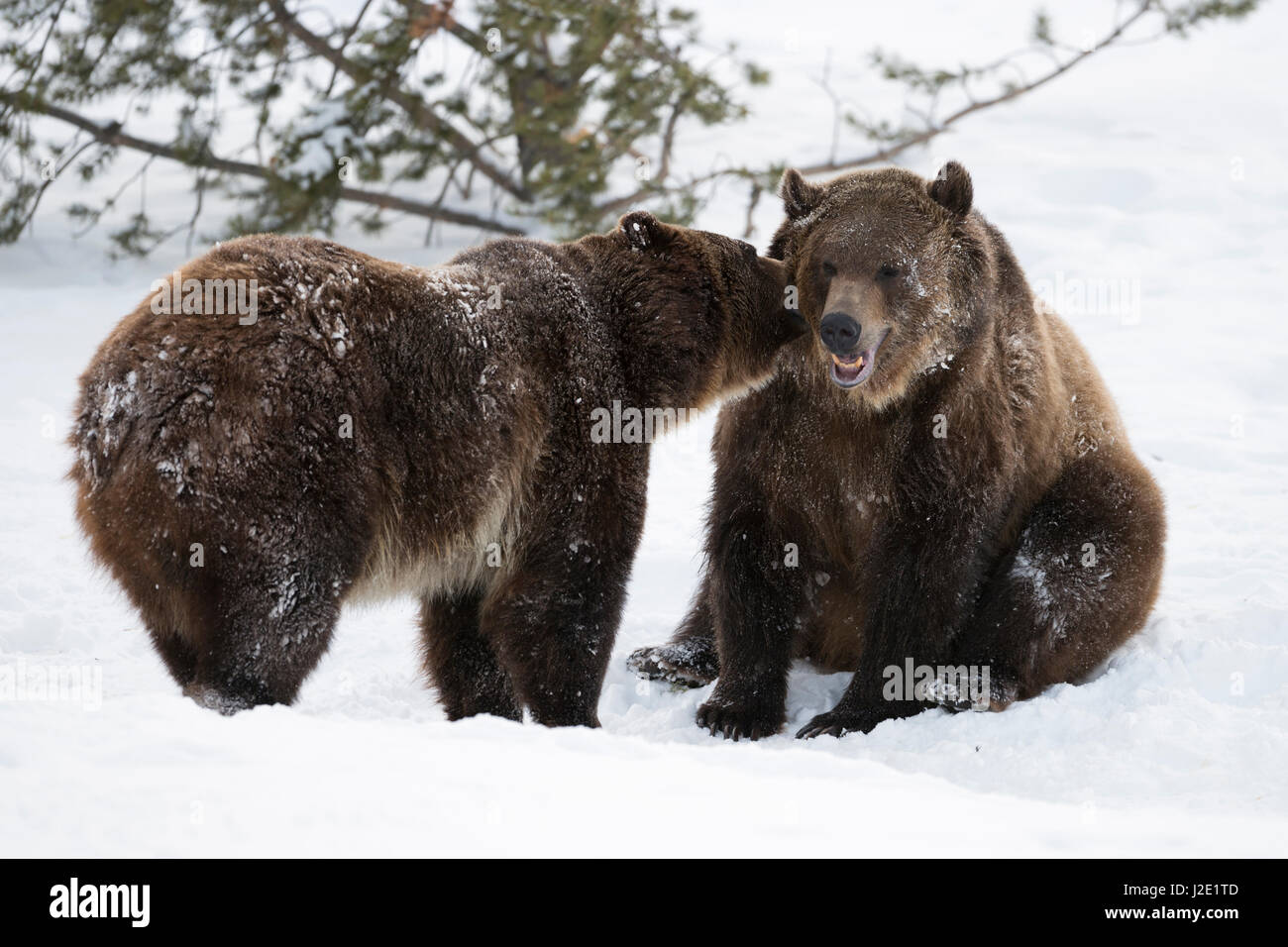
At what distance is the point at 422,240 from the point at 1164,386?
25.0ft

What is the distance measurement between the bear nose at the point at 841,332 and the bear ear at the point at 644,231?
0.94 m

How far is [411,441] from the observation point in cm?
479

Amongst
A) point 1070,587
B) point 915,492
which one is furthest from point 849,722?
point 1070,587

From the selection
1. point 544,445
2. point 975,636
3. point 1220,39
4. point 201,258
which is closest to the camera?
point 201,258

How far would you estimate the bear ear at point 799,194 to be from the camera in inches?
234

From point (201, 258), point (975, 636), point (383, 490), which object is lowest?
point (975, 636)

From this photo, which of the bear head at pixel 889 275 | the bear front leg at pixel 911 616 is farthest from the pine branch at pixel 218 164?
the bear front leg at pixel 911 616

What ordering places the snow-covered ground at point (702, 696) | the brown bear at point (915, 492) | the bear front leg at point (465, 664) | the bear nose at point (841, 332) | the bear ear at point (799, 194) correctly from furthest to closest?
1. the bear ear at point (799, 194)
2. the bear front leg at point (465, 664)
3. the brown bear at point (915, 492)
4. the bear nose at point (841, 332)
5. the snow-covered ground at point (702, 696)

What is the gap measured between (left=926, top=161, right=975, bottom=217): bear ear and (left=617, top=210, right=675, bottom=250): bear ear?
3.73 feet

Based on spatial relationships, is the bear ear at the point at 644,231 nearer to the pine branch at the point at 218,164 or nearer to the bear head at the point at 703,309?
the bear head at the point at 703,309

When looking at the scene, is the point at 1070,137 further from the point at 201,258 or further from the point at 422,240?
the point at 201,258
